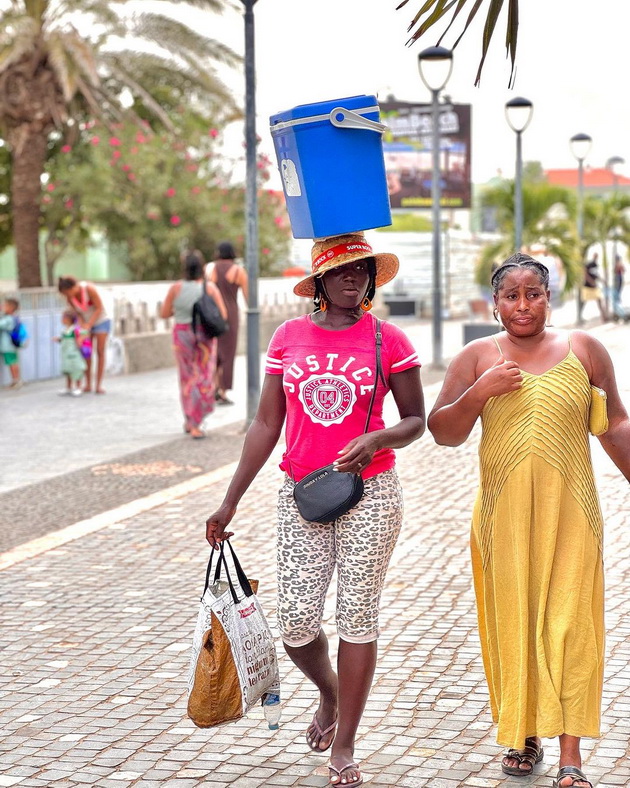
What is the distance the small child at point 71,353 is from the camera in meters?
15.9

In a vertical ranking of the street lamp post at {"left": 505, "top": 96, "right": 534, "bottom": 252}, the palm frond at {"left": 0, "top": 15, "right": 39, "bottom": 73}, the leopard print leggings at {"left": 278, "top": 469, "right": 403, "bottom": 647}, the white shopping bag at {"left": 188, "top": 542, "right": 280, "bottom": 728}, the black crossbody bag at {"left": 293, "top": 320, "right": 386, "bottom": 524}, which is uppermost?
the palm frond at {"left": 0, "top": 15, "right": 39, "bottom": 73}

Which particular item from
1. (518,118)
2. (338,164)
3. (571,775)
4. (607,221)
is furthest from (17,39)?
(571,775)

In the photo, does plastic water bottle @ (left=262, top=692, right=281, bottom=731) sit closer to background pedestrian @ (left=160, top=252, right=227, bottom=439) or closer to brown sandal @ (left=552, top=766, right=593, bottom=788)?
brown sandal @ (left=552, top=766, right=593, bottom=788)

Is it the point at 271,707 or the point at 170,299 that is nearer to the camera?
the point at 271,707

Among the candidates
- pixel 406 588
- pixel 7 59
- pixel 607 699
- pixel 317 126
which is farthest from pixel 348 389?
pixel 7 59

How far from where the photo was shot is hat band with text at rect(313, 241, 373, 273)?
13.8 feet

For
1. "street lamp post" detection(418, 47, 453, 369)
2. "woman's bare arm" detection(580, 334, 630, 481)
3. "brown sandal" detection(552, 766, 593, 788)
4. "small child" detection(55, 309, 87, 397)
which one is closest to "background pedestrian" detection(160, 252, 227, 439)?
"small child" detection(55, 309, 87, 397)

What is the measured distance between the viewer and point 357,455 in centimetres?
400

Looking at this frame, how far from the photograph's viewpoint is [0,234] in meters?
29.8

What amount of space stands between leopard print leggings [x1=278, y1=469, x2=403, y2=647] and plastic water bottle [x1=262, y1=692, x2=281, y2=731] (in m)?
0.23

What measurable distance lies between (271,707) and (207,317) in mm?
7583

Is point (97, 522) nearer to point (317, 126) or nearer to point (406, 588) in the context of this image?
point (406, 588)

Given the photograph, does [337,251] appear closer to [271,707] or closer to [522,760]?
[271,707]

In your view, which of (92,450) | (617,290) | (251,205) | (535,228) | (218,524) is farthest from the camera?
(617,290)
